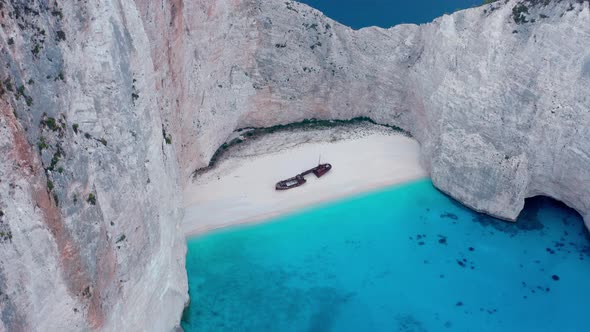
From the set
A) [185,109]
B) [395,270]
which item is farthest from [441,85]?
[185,109]

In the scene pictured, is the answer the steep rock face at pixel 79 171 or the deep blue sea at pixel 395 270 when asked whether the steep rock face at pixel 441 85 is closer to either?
the deep blue sea at pixel 395 270

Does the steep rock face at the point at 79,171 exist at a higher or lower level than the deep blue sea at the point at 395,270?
higher

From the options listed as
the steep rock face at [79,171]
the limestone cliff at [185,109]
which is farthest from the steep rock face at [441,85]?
the steep rock face at [79,171]

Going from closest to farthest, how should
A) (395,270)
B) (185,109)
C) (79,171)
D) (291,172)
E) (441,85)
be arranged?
(79,171) < (395,270) < (185,109) < (441,85) < (291,172)

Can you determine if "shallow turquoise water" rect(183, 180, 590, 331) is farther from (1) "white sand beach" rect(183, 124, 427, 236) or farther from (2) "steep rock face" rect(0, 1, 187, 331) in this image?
(2) "steep rock face" rect(0, 1, 187, 331)

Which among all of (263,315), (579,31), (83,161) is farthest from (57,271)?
(579,31)

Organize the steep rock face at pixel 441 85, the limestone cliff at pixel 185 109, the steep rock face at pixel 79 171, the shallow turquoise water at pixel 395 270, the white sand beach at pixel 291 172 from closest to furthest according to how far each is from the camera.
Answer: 1. the steep rock face at pixel 79 171
2. the limestone cliff at pixel 185 109
3. the shallow turquoise water at pixel 395 270
4. the steep rock face at pixel 441 85
5. the white sand beach at pixel 291 172

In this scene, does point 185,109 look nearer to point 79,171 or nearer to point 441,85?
point 79,171
